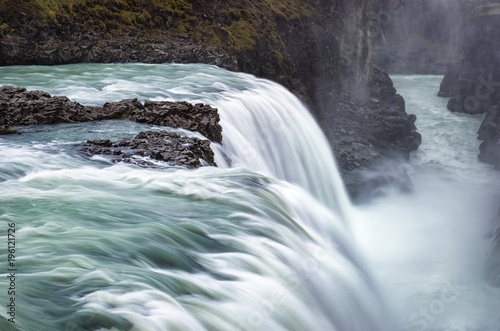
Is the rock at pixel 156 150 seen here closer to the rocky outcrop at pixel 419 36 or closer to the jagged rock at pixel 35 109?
the jagged rock at pixel 35 109

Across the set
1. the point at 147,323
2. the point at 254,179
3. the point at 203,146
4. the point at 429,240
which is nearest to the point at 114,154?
the point at 203,146

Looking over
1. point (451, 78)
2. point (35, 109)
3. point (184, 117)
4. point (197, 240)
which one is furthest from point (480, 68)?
point (197, 240)

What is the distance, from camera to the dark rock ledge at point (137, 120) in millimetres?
8445

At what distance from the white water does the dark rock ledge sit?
478cm

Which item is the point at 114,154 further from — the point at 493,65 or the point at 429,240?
the point at 493,65

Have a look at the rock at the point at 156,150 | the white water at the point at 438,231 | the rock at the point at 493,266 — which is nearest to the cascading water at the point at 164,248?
the rock at the point at 156,150

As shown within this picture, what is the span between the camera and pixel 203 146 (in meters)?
9.00

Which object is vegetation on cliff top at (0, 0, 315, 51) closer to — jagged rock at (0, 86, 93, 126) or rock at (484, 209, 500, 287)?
jagged rock at (0, 86, 93, 126)

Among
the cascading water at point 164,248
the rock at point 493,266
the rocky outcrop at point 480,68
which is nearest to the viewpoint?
the cascading water at point 164,248

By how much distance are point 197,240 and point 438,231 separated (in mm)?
16059

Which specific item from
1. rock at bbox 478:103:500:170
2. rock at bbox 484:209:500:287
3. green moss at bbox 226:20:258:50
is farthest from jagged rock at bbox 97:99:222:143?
rock at bbox 478:103:500:170

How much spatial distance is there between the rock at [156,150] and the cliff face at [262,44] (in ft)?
29.7

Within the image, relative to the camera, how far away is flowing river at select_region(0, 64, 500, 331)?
4840mm

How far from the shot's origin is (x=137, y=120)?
10.5 m
